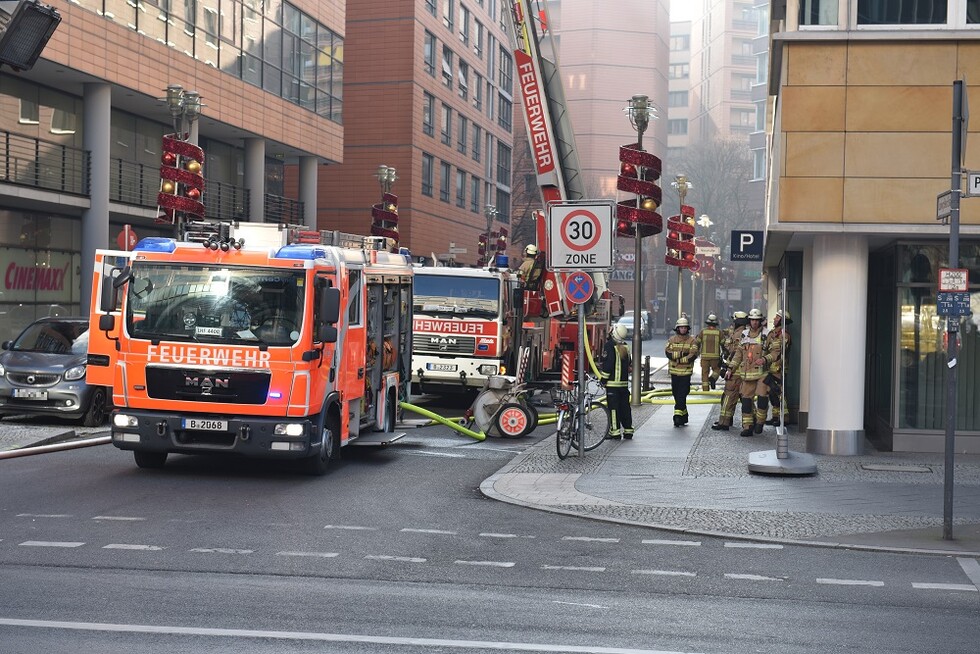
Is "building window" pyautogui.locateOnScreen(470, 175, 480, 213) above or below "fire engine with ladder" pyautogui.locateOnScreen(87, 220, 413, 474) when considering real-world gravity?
above

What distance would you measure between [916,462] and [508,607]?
985 centimetres

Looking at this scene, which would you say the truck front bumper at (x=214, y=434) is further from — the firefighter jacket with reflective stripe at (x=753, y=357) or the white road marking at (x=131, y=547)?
the firefighter jacket with reflective stripe at (x=753, y=357)

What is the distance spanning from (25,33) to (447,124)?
49826 mm

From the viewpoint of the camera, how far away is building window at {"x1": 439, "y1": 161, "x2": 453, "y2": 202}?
61.7m

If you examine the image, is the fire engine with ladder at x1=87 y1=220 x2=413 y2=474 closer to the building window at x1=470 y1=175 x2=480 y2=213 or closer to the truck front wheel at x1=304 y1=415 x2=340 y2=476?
the truck front wheel at x1=304 y1=415 x2=340 y2=476

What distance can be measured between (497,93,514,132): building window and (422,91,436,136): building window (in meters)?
15.8

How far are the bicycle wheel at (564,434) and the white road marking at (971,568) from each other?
665 centimetres

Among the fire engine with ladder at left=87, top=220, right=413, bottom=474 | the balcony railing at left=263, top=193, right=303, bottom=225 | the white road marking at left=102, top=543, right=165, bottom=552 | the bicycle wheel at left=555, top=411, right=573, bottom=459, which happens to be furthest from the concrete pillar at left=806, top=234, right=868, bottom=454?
the balcony railing at left=263, top=193, right=303, bottom=225

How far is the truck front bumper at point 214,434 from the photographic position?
13820mm

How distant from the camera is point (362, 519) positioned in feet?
38.2

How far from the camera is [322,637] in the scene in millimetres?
7180

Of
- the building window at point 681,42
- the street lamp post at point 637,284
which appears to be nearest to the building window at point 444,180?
the street lamp post at point 637,284

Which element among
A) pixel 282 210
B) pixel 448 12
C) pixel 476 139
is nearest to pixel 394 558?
pixel 282 210

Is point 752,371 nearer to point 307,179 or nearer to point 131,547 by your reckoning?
point 131,547
